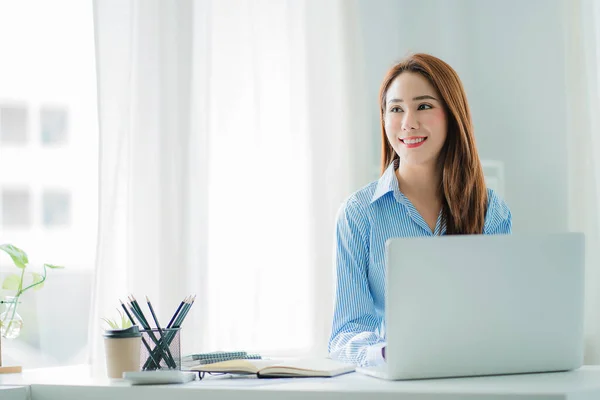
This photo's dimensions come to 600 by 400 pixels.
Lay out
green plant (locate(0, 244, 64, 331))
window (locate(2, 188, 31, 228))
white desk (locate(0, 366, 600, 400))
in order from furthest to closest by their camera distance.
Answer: window (locate(2, 188, 31, 228)) < green plant (locate(0, 244, 64, 331)) < white desk (locate(0, 366, 600, 400))

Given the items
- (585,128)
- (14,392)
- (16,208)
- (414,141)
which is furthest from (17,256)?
(585,128)

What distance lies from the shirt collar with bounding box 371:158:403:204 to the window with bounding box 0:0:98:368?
1133 mm

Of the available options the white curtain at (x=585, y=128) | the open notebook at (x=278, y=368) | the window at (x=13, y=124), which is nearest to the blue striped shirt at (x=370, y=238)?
the open notebook at (x=278, y=368)

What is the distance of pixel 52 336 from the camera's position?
2.70 metres

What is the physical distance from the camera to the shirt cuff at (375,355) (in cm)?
150

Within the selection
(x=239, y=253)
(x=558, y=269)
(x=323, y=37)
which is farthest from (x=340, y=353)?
(x=323, y=37)

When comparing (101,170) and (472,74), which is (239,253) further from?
(472,74)

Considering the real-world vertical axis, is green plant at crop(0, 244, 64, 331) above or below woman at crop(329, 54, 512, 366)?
below

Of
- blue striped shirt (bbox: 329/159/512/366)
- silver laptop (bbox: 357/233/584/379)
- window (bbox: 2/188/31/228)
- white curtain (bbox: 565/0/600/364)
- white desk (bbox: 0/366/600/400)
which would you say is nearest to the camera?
white desk (bbox: 0/366/600/400)

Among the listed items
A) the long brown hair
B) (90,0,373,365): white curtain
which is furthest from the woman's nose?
(90,0,373,365): white curtain

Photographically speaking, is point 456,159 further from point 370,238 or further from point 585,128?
point 585,128

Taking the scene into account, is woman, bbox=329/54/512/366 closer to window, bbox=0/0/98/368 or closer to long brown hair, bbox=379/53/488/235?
long brown hair, bbox=379/53/488/235

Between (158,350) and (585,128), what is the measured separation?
2.05 metres

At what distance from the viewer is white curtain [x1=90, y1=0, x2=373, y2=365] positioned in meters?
2.73
